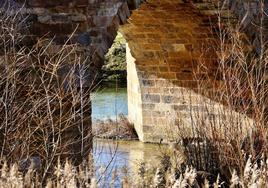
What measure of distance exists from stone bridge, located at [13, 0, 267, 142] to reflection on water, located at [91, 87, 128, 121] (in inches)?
27.0

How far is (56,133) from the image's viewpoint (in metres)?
6.46

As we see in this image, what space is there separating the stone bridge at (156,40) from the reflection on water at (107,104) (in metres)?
0.69

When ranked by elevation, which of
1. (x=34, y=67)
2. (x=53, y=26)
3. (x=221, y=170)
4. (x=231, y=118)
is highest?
(x=53, y=26)

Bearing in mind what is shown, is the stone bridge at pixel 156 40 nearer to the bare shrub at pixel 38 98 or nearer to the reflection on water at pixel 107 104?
the bare shrub at pixel 38 98

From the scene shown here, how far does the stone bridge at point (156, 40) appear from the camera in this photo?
7.13 metres

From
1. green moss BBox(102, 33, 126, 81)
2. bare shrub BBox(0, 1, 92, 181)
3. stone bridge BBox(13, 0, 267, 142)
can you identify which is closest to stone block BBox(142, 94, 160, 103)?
stone bridge BBox(13, 0, 267, 142)

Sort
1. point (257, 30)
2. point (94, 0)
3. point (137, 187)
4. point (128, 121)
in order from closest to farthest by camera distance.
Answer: point (137, 187), point (94, 0), point (257, 30), point (128, 121)

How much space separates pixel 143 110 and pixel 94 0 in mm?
5215

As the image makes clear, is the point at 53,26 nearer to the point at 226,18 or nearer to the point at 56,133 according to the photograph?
the point at 56,133

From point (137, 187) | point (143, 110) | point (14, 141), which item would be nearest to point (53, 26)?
point (14, 141)

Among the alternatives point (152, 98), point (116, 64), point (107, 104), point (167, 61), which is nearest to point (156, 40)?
point (167, 61)

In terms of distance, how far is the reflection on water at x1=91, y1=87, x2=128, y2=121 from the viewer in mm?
13664

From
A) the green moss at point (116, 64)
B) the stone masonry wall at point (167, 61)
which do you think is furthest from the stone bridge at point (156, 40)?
the green moss at point (116, 64)

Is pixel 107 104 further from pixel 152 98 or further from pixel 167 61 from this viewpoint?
pixel 167 61
